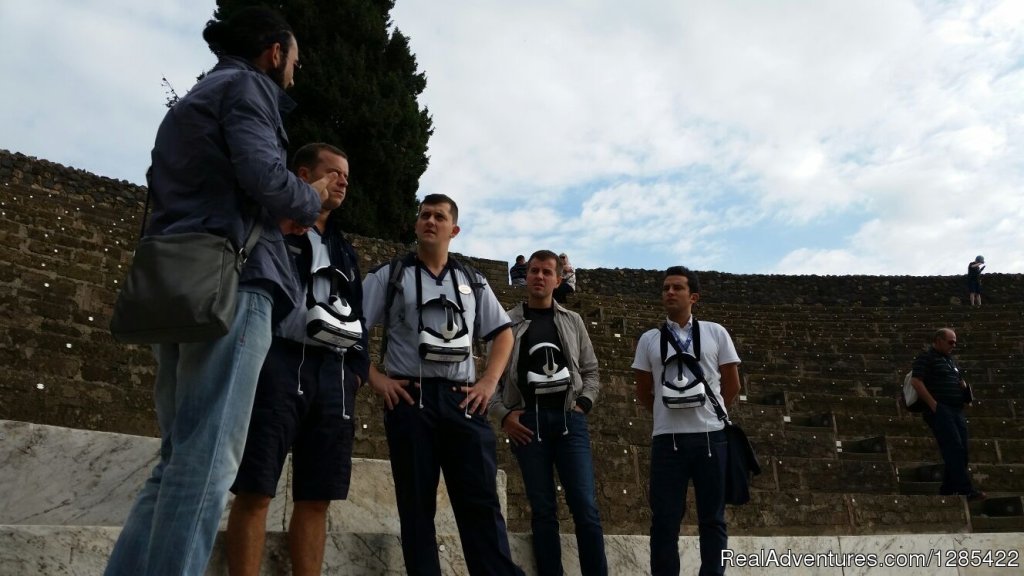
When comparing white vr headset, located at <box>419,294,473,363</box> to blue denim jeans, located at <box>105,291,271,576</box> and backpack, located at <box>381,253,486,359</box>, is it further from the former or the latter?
blue denim jeans, located at <box>105,291,271,576</box>

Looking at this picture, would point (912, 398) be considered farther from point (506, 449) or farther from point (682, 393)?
point (682, 393)

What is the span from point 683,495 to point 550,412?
68cm

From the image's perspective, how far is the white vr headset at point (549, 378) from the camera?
3.94 m

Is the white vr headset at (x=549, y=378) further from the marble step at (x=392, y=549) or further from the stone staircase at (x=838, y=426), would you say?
the stone staircase at (x=838, y=426)

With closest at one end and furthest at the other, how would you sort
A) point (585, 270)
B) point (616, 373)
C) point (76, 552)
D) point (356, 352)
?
point (76, 552), point (356, 352), point (616, 373), point (585, 270)

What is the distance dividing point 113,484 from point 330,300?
1.41 metres

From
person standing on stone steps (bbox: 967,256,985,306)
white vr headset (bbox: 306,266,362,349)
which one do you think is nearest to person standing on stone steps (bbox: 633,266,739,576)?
white vr headset (bbox: 306,266,362,349)

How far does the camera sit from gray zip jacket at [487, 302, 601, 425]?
4.04 m

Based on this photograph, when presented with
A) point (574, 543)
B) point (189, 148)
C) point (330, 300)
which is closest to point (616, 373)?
point (574, 543)

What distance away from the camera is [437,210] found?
11.2 ft

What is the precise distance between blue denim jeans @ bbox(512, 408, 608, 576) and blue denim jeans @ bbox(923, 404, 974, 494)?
15.3 ft

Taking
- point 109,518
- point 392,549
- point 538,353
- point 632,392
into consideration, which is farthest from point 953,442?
point 109,518

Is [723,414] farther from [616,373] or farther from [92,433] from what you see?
[616,373]

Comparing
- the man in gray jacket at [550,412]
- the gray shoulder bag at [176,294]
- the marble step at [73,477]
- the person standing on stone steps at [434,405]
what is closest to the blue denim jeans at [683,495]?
the man in gray jacket at [550,412]
